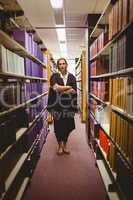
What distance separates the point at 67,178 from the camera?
2633 millimetres

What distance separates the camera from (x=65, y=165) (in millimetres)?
3025

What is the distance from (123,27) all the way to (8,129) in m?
1.22

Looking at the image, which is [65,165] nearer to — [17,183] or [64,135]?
[64,135]

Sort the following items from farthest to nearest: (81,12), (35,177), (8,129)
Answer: (81,12) < (35,177) < (8,129)

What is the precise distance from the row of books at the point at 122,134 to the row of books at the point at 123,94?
0.12 m

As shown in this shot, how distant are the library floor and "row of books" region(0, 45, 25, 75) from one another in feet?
4.40

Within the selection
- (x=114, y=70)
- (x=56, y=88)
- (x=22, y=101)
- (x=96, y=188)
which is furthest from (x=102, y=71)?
(x=96, y=188)

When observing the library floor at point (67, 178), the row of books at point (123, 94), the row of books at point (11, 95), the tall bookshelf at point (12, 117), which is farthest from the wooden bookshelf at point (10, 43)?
the library floor at point (67, 178)

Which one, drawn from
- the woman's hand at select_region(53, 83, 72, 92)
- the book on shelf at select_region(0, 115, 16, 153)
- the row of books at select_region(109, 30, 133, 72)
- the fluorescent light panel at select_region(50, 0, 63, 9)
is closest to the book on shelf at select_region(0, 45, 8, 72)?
the book on shelf at select_region(0, 115, 16, 153)

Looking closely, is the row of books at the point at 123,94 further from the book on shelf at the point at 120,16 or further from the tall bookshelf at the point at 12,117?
the tall bookshelf at the point at 12,117

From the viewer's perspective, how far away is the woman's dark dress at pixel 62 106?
3.41m

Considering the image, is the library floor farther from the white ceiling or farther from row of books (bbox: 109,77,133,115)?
the white ceiling

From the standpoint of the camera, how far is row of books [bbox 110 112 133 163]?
1475 mm

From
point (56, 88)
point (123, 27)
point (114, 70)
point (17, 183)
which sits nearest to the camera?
point (123, 27)
